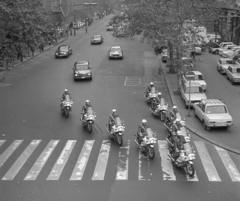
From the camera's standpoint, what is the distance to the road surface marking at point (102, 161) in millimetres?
15297

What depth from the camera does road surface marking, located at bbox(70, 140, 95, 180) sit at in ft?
50.3

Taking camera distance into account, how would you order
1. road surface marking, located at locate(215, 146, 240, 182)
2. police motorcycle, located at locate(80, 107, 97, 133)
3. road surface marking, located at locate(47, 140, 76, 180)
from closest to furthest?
road surface marking, located at locate(215, 146, 240, 182) < road surface marking, located at locate(47, 140, 76, 180) < police motorcycle, located at locate(80, 107, 97, 133)

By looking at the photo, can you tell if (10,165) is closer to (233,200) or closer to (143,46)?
(233,200)

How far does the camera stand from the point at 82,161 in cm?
1684

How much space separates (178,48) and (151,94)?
523 centimetres

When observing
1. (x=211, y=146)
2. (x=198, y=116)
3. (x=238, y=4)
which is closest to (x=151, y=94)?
(x=198, y=116)

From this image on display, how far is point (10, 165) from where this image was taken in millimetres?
16578

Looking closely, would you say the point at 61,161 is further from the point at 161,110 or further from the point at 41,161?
the point at 161,110

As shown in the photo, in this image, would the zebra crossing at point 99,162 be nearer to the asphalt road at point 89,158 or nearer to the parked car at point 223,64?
the asphalt road at point 89,158

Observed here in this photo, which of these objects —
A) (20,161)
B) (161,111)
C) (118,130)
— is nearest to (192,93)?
(161,111)

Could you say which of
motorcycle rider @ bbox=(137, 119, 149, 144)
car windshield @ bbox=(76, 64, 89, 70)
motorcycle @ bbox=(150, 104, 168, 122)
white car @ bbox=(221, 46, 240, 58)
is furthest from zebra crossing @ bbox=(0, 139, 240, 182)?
white car @ bbox=(221, 46, 240, 58)

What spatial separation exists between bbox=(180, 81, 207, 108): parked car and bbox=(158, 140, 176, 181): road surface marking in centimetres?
699

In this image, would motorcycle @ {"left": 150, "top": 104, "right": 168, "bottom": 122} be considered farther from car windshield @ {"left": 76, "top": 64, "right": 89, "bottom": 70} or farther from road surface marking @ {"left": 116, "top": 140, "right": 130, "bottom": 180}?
car windshield @ {"left": 76, "top": 64, "right": 89, "bottom": 70}

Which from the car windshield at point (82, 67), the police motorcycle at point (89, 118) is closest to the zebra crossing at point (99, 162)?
the police motorcycle at point (89, 118)
